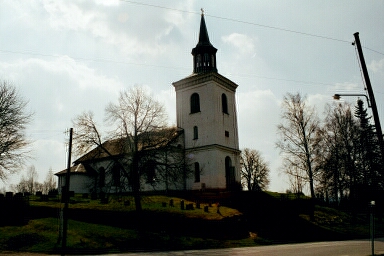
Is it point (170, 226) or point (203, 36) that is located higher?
point (203, 36)

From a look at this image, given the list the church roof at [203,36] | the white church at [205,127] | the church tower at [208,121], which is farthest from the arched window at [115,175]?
the church roof at [203,36]

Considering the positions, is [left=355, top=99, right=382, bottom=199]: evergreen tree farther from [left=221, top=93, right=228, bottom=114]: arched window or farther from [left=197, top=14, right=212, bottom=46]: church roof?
[left=197, top=14, right=212, bottom=46]: church roof

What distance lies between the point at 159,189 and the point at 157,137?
39.5ft

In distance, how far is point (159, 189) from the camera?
36906 mm

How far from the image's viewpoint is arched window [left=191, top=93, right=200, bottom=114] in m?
40.0

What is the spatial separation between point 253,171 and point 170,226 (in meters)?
44.9

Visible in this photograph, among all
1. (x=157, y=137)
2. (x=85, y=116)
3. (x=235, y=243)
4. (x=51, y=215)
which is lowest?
(x=235, y=243)

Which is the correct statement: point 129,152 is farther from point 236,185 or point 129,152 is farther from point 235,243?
point 236,185

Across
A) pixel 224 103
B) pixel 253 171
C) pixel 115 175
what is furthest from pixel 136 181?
pixel 253 171

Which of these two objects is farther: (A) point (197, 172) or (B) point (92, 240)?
(A) point (197, 172)

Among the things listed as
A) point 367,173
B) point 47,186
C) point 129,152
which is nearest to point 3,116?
point 129,152

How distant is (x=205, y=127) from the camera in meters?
38.2

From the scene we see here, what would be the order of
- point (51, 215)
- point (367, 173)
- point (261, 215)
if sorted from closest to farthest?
point (51, 215) → point (261, 215) → point (367, 173)

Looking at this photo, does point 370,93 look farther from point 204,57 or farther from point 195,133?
Answer: point 204,57
